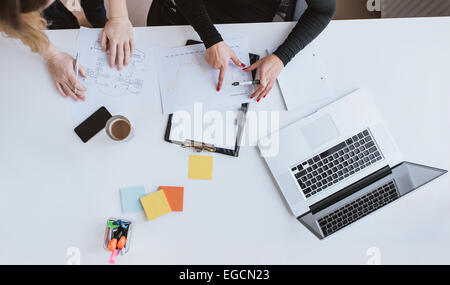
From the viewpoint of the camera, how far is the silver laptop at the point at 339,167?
33.2 inches

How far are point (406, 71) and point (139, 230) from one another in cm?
97

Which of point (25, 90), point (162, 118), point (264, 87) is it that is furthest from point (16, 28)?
point (264, 87)

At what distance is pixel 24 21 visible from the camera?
0.71m

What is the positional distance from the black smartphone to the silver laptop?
489mm

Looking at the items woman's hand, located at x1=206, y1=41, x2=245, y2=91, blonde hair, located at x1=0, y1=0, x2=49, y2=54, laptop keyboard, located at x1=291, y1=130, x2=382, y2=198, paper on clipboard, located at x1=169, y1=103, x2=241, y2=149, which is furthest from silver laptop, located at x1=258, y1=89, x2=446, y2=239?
blonde hair, located at x1=0, y1=0, x2=49, y2=54

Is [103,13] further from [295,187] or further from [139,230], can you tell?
[295,187]

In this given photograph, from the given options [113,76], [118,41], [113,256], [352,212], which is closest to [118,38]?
[118,41]

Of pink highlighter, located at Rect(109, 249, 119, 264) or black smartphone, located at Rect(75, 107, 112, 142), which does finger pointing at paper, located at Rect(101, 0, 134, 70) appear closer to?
black smartphone, located at Rect(75, 107, 112, 142)

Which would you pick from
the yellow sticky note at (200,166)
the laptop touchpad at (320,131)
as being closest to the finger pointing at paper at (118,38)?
the yellow sticky note at (200,166)

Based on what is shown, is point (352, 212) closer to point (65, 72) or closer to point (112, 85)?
point (112, 85)

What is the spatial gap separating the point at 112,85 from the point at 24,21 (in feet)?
0.86

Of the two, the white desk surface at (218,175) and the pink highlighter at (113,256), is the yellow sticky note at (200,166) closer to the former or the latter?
the white desk surface at (218,175)

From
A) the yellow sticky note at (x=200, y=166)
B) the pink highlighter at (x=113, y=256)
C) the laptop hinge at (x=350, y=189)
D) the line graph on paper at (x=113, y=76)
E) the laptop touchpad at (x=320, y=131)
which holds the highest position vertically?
the line graph on paper at (x=113, y=76)

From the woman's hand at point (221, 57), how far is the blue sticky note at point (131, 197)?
15.9 inches
